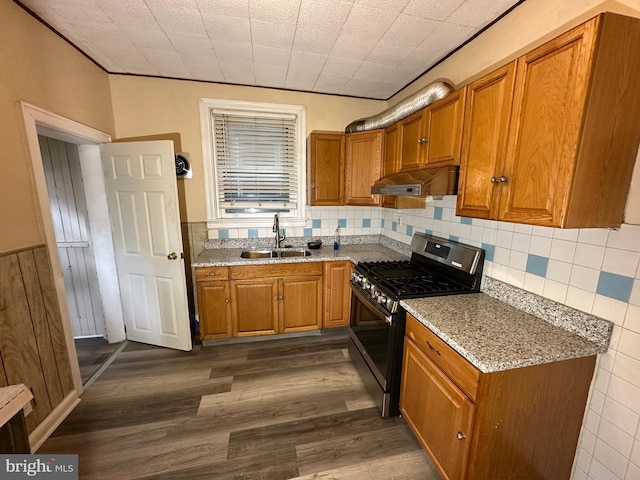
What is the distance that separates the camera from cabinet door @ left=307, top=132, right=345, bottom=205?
2.75 m

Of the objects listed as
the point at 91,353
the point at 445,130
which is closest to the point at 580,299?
the point at 445,130

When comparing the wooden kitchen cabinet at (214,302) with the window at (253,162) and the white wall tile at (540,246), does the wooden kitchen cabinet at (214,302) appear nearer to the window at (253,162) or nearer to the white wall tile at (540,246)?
the window at (253,162)

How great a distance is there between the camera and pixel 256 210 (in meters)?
3.04

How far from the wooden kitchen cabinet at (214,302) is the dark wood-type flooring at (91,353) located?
2.96 feet

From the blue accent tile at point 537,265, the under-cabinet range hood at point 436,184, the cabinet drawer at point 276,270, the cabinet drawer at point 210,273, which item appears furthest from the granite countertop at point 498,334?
the cabinet drawer at point 210,273

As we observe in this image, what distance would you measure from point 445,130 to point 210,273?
2303 mm

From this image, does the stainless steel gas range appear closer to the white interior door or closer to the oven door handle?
the oven door handle

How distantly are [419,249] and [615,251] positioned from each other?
1260 mm

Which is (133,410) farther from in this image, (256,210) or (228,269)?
(256,210)

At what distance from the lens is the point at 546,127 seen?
1104 millimetres

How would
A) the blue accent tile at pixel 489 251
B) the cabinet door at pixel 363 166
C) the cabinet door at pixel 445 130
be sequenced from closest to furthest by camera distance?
the cabinet door at pixel 445 130 < the blue accent tile at pixel 489 251 < the cabinet door at pixel 363 166

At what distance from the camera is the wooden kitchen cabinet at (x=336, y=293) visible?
2.72 m

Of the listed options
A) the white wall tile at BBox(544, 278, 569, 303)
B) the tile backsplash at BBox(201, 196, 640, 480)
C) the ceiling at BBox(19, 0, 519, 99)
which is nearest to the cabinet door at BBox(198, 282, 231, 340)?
the ceiling at BBox(19, 0, 519, 99)

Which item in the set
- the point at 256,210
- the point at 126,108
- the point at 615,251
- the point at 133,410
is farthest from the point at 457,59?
the point at 133,410
